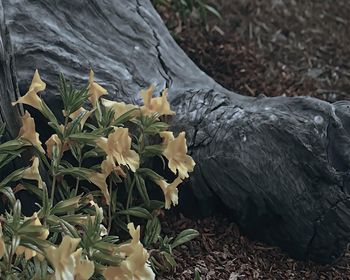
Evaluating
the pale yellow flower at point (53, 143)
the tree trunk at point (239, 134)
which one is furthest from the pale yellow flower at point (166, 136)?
the pale yellow flower at point (53, 143)

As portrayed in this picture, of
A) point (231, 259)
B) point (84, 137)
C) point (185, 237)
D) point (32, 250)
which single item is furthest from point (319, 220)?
point (32, 250)

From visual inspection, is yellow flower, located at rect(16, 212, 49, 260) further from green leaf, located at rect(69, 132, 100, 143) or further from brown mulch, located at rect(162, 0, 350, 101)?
brown mulch, located at rect(162, 0, 350, 101)

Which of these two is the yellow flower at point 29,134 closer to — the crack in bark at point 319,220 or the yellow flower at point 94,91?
the yellow flower at point 94,91

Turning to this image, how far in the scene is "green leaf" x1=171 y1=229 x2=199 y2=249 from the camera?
3.11m

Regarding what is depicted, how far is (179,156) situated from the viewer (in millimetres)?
3059

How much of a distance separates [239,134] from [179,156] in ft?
1.10

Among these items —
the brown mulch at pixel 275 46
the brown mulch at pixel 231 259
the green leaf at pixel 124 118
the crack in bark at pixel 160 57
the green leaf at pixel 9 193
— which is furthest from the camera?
the brown mulch at pixel 275 46

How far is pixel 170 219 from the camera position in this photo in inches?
135

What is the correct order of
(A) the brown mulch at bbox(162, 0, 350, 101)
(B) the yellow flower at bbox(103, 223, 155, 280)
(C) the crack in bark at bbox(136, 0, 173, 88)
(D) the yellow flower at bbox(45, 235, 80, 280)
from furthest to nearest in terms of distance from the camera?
(A) the brown mulch at bbox(162, 0, 350, 101), (C) the crack in bark at bbox(136, 0, 173, 88), (B) the yellow flower at bbox(103, 223, 155, 280), (D) the yellow flower at bbox(45, 235, 80, 280)

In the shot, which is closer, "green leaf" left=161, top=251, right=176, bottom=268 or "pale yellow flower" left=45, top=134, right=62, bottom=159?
"pale yellow flower" left=45, top=134, right=62, bottom=159

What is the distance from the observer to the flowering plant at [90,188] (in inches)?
98.5

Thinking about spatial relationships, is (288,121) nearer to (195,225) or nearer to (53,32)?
(195,225)

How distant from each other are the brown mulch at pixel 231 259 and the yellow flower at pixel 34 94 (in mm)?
780

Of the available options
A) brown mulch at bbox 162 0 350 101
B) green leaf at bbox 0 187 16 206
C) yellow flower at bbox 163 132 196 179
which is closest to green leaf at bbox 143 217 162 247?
yellow flower at bbox 163 132 196 179
